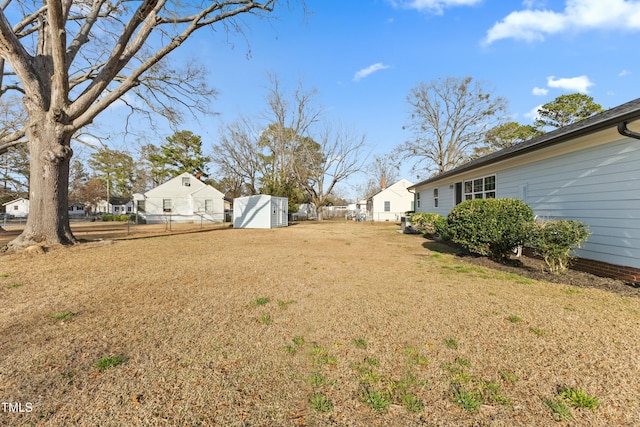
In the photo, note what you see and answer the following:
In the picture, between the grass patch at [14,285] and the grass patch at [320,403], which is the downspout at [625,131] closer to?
the grass patch at [320,403]

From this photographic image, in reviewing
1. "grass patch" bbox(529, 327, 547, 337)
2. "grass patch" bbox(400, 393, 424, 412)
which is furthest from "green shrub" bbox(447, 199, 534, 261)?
"grass patch" bbox(400, 393, 424, 412)

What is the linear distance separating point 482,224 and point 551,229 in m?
1.40

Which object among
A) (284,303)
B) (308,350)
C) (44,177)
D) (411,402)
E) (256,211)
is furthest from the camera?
(256,211)

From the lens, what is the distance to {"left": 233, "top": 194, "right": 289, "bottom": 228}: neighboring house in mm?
18750

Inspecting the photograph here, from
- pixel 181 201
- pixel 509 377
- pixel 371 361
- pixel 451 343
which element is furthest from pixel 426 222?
pixel 181 201

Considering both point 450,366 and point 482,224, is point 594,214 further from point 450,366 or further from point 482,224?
point 450,366

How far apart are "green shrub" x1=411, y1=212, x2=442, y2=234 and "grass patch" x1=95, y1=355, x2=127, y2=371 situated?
11988mm

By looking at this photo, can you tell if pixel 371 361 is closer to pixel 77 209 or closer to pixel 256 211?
pixel 256 211

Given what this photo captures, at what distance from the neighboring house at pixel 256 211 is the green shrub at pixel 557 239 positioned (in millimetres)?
15376

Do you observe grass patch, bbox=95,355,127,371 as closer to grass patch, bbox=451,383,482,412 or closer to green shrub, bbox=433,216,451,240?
grass patch, bbox=451,383,482,412

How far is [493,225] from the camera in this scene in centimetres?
636

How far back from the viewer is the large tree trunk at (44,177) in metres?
8.00

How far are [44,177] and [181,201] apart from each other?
20885 mm

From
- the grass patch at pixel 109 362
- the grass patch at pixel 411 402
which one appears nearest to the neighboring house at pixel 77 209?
the grass patch at pixel 109 362
